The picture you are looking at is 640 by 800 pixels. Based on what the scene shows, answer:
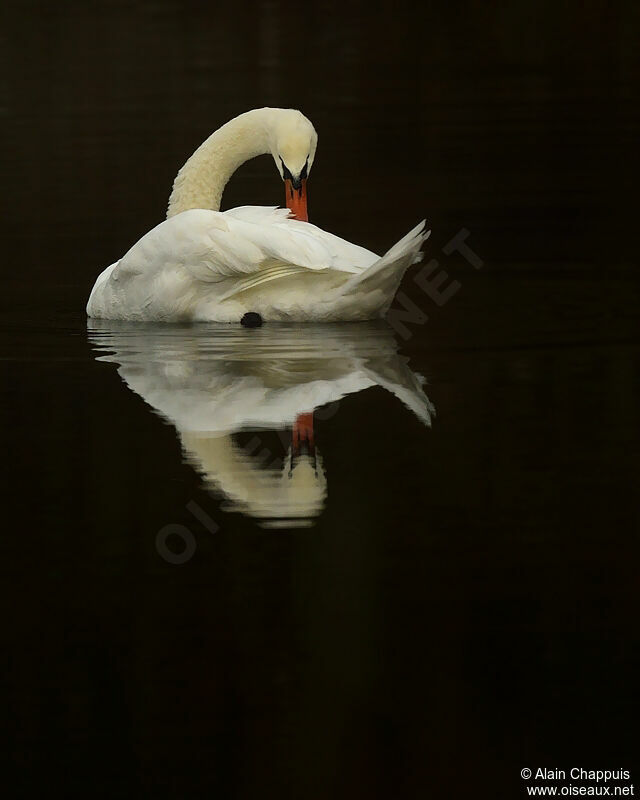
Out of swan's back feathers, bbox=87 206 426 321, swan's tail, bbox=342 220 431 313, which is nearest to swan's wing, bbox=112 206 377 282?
swan's back feathers, bbox=87 206 426 321

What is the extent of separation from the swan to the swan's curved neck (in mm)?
410

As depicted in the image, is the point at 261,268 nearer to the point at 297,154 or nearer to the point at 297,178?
the point at 297,178

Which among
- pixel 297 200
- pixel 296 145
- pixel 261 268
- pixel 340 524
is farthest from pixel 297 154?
pixel 340 524

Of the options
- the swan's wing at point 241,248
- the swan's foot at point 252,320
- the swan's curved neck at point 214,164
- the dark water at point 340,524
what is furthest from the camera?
the swan's curved neck at point 214,164

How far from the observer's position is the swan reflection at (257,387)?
755 cm

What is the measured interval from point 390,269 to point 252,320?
0.91 metres

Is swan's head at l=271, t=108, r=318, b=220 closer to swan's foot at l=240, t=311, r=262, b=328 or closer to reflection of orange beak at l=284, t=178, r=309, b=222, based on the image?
reflection of orange beak at l=284, t=178, r=309, b=222

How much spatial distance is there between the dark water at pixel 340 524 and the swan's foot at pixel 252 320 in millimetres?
50

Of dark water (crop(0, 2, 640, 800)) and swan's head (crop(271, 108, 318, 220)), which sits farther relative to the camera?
swan's head (crop(271, 108, 318, 220))

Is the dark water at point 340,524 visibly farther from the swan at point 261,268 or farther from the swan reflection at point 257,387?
the swan at point 261,268

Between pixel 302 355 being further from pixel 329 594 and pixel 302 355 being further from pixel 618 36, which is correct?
pixel 618 36

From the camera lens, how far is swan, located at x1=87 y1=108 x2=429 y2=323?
1041cm

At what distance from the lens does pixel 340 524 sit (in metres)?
7.00

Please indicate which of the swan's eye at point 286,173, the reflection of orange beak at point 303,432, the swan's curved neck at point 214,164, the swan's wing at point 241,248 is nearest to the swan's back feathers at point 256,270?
the swan's wing at point 241,248
